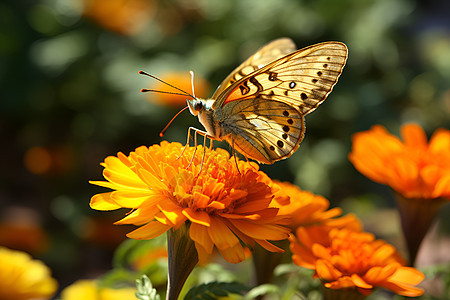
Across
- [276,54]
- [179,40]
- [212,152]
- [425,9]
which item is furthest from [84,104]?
[425,9]

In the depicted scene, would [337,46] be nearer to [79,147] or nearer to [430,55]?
[79,147]

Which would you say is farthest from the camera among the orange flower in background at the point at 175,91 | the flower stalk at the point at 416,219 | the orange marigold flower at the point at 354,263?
the orange flower in background at the point at 175,91

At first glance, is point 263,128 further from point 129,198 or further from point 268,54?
point 129,198

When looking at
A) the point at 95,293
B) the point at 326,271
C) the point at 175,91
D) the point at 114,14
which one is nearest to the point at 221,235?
the point at 326,271

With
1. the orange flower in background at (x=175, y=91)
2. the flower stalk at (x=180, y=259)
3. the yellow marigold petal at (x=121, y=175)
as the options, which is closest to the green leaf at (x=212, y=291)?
the flower stalk at (x=180, y=259)

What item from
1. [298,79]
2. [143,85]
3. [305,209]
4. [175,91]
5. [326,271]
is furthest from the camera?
[143,85]

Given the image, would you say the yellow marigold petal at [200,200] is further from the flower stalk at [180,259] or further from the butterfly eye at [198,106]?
the butterfly eye at [198,106]

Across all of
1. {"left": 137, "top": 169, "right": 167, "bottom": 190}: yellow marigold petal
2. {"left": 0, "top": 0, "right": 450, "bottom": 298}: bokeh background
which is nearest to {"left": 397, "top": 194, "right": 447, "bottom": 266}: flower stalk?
{"left": 137, "top": 169, "right": 167, "bottom": 190}: yellow marigold petal
